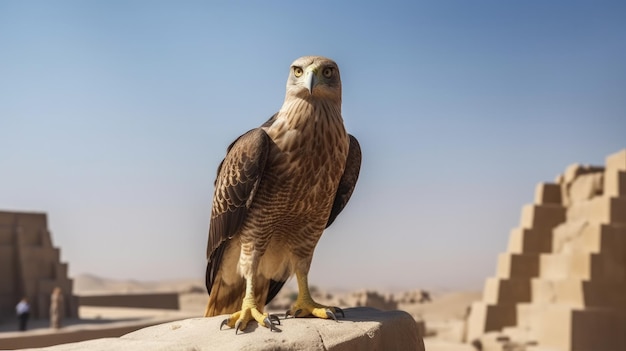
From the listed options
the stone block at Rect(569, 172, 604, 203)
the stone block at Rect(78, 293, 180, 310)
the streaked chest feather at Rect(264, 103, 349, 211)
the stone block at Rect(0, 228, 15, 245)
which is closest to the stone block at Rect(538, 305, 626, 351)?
the stone block at Rect(569, 172, 604, 203)

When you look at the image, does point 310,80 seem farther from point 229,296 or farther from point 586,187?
point 586,187

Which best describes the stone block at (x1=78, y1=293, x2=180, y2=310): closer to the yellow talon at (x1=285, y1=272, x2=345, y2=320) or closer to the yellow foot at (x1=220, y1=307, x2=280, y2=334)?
the yellow talon at (x1=285, y1=272, x2=345, y2=320)

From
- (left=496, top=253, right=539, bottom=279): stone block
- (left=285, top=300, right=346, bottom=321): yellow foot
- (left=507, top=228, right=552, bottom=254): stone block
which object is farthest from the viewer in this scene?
(left=507, top=228, right=552, bottom=254): stone block

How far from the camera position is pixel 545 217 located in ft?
66.6

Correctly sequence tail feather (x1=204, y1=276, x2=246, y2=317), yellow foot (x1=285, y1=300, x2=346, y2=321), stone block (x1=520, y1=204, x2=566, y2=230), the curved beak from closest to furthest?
the curved beak
yellow foot (x1=285, y1=300, x2=346, y2=321)
tail feather (x1=204, y1=276, x2=246, y2=317)
stone block (x1=520, y1=204, x2=566, y2=230)

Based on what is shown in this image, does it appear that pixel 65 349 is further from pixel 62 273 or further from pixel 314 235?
pixel 62 273

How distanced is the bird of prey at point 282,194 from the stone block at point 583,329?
11.9 m

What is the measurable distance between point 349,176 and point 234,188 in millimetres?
903

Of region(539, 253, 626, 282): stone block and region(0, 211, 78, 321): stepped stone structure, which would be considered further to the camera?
region(0, 211, 78, 321): stepped stone structure

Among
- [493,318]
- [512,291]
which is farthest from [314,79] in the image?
[512,291]

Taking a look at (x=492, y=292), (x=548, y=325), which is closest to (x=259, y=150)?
(x=548, y=325)

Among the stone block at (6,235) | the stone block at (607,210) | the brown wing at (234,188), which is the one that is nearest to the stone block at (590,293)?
the stone block at (607,210)

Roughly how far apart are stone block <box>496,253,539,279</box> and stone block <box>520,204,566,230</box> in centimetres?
89

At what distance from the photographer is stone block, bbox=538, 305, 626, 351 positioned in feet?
51.0
